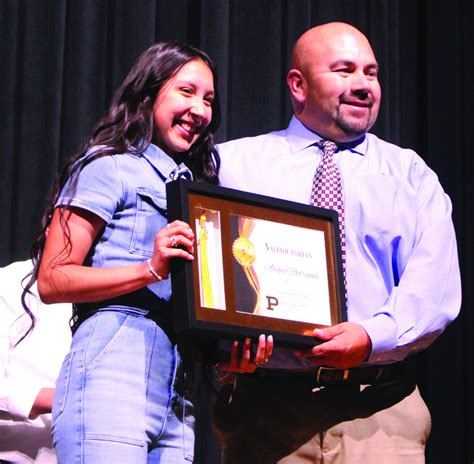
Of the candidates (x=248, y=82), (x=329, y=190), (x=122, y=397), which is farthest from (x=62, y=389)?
(x=248, y=82)

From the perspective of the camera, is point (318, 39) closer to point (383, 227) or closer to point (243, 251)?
point (383, 227)

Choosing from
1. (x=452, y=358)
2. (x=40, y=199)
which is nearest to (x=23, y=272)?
(x=40, y=199)

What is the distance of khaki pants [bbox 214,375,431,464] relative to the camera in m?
2.24

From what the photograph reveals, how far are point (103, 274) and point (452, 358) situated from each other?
6.54ft

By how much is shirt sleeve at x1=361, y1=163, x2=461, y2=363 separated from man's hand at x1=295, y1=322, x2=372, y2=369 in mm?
33

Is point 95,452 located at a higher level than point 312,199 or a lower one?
lower

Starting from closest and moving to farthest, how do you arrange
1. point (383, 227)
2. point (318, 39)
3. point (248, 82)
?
point (383, 227), point (318, 39), point (248, 82)

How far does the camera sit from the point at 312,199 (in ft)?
7.70

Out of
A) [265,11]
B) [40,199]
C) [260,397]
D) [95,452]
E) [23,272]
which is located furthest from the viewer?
[265,11]

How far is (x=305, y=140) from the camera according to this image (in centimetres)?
251

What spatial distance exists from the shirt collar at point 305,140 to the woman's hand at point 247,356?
0.70 meters

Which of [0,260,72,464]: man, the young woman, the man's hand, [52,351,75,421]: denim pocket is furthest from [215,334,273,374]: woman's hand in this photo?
[0,260,72,464]: man

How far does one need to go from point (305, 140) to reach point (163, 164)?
634 mm

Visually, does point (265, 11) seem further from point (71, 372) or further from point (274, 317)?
point (71, 372)
